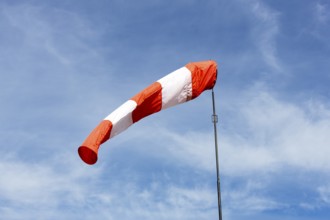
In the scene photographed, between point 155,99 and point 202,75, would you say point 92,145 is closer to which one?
point 155,99

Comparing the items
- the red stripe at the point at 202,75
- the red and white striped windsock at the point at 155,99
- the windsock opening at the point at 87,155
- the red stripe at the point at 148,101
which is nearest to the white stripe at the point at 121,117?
the red and white striped windsock at the point at 155,99

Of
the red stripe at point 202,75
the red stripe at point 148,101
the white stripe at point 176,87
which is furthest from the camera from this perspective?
the red stripe at point 202,75

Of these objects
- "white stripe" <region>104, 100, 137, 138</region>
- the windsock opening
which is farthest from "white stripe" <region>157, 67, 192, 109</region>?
the windsock opening

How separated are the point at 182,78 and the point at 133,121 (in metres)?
3.74

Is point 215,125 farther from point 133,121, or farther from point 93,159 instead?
point 93,159

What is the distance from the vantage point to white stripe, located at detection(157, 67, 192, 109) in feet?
84.8

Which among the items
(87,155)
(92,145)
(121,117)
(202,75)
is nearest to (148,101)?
(121,117)

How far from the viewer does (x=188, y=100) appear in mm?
26984

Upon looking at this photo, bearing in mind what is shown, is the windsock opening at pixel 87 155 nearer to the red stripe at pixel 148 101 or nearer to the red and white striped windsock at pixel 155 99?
the red and white striped windsock at pixel 155 99

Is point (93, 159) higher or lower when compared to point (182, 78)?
lower

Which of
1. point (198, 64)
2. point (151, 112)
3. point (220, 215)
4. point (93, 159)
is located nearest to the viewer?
point (93, 159)

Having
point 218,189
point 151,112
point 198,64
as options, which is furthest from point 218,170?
point 198,64

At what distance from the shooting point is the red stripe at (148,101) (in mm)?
24375

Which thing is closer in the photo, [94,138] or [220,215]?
[94,138]
